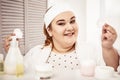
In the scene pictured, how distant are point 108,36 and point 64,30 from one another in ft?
0.70

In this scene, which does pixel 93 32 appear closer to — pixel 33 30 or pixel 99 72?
pixel 99 72

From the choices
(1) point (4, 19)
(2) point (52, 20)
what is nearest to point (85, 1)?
(2) point (52, 20)

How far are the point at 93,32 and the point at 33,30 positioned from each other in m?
0.31

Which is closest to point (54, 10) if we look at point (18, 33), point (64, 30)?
point (64, 30)

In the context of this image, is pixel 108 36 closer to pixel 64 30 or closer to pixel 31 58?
pixel 64 30

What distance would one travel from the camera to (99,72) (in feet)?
3.13

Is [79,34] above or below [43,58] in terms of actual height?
above

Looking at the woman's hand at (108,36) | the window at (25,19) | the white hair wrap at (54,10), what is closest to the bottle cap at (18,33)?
the window at (25,19)

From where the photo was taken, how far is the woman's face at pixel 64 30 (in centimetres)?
106

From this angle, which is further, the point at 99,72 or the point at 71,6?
the point at 71,6

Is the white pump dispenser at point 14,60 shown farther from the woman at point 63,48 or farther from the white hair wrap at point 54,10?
the white hair wrap at point 54,10

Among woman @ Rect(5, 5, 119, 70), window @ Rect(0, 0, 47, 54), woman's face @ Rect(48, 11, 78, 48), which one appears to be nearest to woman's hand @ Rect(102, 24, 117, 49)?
woman @ Rect(5, 5, 119, 70)

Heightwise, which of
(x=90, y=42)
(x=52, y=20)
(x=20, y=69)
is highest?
(x=52, y=20)

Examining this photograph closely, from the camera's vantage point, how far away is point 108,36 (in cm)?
101
